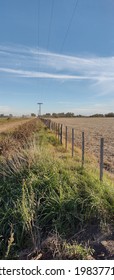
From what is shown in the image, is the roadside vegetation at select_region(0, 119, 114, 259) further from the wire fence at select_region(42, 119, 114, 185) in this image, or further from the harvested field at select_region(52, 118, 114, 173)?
the harvested field at select_region(52, 118, 114, 173)

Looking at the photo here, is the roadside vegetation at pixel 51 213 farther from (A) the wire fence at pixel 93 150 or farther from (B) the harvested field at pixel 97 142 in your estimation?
(B) the harvested field at pixel 97 142

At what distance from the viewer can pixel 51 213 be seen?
465 centimetres

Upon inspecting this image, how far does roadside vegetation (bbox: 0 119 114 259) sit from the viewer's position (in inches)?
148

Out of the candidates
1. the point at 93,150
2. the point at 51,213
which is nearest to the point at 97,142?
the point at 93,150

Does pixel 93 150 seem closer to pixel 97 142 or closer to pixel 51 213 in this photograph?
pixel 97 142

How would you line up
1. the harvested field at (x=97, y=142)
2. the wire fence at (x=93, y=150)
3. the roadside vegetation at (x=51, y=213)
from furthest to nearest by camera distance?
1. the harvested field at (x=97, y=142)
2. the wire fence at (x=93, y=150)
3. the roadside vegetation at (x=51, y=213)

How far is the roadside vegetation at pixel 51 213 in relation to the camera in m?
3.77

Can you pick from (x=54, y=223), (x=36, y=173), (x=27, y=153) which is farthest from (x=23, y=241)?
(x=27, y=153)

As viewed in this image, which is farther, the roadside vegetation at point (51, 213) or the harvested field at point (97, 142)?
the harvested field at point (97, 142)

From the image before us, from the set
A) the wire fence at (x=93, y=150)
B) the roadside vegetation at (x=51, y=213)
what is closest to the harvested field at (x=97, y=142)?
the wire fence at (x=93, y=150)

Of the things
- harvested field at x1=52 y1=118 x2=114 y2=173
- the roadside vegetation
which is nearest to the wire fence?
harvested field at x1=52 y1=118 x2=114 y2=173

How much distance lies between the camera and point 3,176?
20.8 feet

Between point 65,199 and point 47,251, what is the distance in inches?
54.4

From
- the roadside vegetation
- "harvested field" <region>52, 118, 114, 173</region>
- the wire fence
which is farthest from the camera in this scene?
"harvested field" <region>52, 118, 114, 173</region>
